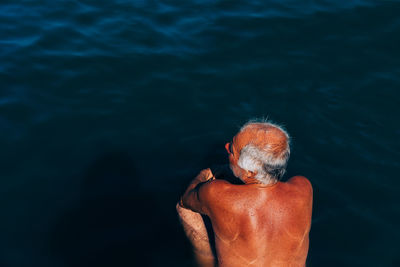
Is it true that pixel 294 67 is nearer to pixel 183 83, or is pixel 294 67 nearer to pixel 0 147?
pixel 183 83

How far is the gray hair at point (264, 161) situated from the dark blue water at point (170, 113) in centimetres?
196

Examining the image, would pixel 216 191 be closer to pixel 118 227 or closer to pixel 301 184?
pixel 301 184

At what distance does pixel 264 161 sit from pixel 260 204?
1.20 ft

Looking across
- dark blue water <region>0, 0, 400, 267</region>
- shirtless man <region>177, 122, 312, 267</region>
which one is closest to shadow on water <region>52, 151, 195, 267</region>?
dark blue water <region>0, 0, 400, 267</region>

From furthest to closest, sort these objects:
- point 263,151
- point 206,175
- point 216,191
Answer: point 206,175
point 216,191
point 263,151

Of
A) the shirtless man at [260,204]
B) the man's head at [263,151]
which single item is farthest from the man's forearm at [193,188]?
the man's head at [263,151]

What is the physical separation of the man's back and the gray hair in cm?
12

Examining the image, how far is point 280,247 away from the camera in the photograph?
10.8ft

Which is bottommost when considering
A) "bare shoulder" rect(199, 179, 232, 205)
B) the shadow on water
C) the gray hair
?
the shadow on water

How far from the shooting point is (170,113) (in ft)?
20.9

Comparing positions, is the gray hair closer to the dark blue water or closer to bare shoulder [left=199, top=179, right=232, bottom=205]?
bare shoulder [left=199, top=179, right=232, bottom=205]

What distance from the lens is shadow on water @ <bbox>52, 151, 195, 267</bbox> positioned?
4.52 meters

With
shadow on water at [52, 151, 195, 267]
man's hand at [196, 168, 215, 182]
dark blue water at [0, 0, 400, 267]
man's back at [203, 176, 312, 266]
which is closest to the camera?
man's back at [203, 176, 312, 266]

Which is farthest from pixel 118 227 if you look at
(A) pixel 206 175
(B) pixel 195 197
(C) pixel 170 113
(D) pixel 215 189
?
(C) pixel 170 113
